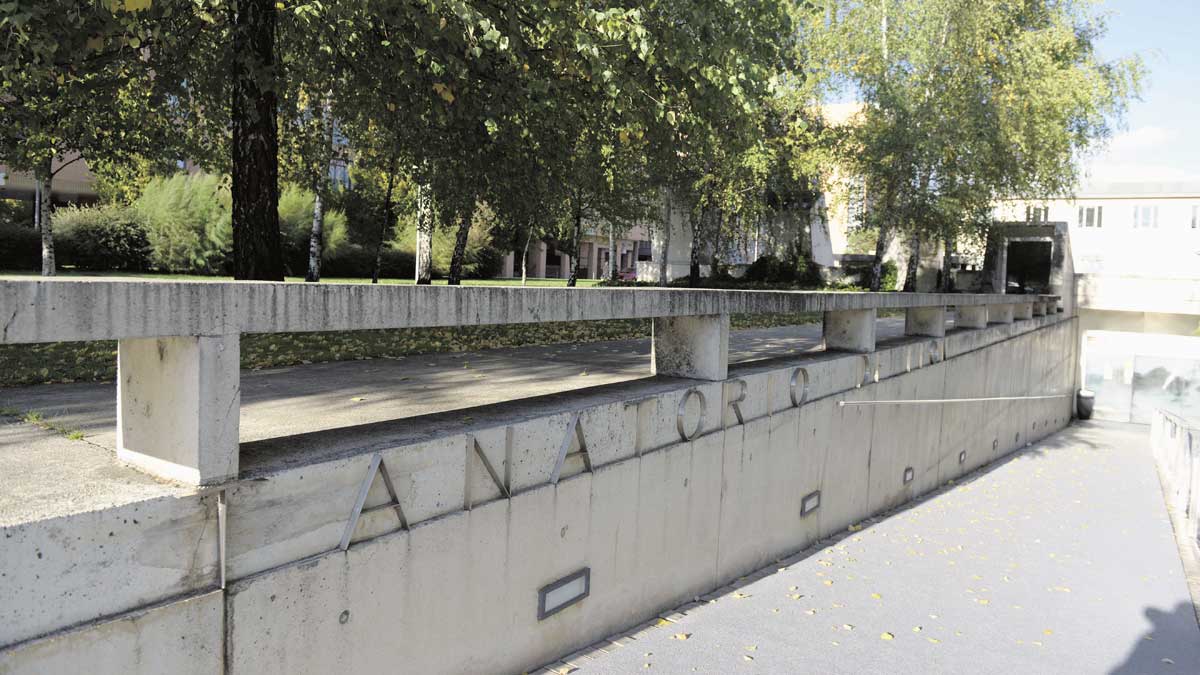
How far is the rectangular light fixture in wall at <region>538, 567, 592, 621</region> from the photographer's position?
5.23 m

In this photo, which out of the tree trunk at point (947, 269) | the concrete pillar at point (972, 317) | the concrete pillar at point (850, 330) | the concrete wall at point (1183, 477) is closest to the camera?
the concrete pillar at point (850, 330)

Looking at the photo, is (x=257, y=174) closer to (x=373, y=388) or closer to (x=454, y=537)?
(x=373, y=388)

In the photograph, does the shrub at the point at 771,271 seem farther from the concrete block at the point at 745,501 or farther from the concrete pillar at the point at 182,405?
the concrete pillar at the point at 182,405

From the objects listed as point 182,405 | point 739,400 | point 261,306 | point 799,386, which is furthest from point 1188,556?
point 182,405

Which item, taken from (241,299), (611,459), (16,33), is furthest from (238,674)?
(16,33)

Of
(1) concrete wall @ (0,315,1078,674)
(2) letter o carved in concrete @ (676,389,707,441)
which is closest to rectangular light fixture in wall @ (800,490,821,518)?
(1) concrete wall @ (0,315,1078,674)

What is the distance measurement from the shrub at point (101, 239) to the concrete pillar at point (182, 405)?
30.6m

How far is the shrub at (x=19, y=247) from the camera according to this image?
28.0 meters

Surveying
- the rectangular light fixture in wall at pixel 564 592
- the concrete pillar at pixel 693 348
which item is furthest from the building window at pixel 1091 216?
the rectangular light fixture in wall at pixel 564 592

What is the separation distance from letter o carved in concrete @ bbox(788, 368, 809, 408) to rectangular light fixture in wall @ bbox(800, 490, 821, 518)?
102cm

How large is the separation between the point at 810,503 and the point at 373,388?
4.42 metres

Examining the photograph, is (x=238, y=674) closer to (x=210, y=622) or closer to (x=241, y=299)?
(x=210, y=622)

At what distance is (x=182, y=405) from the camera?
3.42 m

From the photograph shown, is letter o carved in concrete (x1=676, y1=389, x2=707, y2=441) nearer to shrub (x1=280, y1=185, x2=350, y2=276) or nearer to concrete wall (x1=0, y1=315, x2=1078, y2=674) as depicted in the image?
concrete wall (x1=0, y1=315, x2=1078, y2=674)
